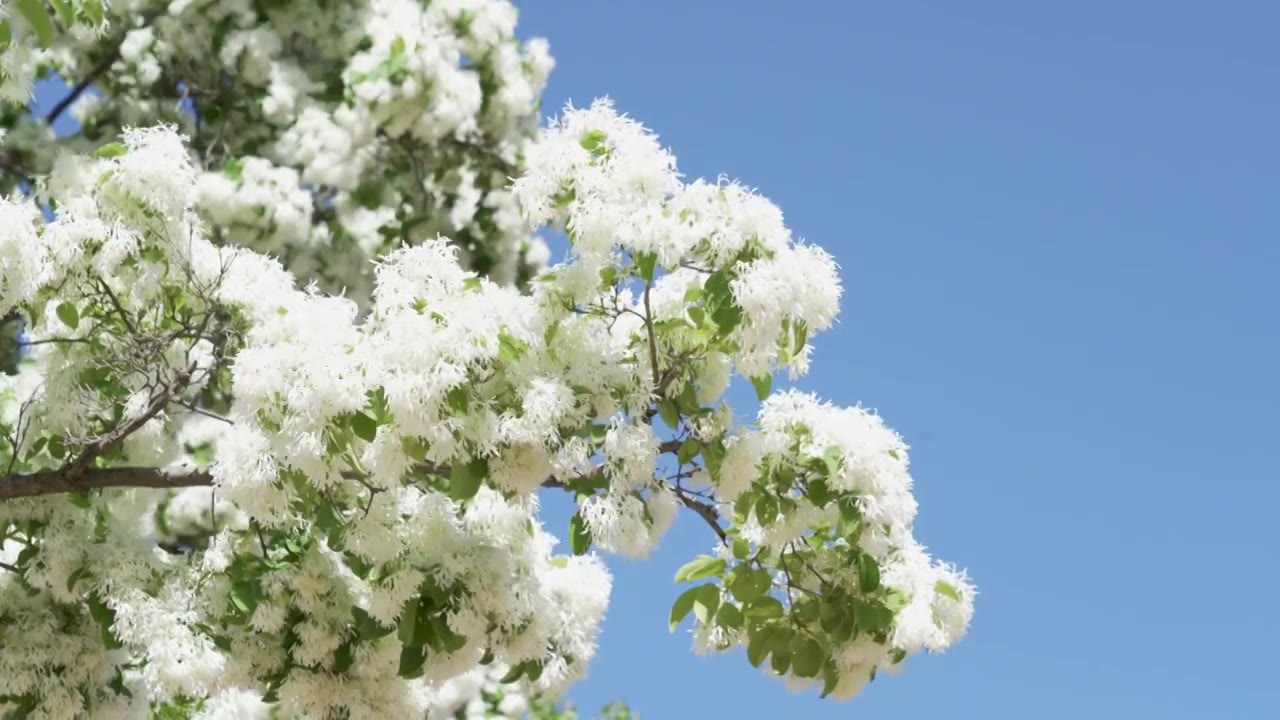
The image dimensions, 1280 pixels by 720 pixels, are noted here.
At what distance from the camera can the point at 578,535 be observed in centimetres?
697

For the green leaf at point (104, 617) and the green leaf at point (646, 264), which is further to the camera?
the green leaf at point (104, 617)

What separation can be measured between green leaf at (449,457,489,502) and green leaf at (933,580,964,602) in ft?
7.29

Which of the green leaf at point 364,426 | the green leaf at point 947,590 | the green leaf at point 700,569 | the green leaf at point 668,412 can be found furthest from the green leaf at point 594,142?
the green leaf at point 947,590

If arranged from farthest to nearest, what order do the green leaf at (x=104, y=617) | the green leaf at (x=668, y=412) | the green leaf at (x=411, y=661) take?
the green leaf at (x=104, y=617)
the green leaf at (x=411, y=661)
the green leaf at (x=668, y=412)

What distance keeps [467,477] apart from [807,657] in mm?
1879

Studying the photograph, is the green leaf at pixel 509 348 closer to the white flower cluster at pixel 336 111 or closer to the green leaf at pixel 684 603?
the green leaf at pixel 684 603

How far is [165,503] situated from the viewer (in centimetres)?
1118

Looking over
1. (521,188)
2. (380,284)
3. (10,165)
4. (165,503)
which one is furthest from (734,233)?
(10,165)

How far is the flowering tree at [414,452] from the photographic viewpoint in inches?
268

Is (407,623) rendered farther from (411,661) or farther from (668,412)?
(668,412)

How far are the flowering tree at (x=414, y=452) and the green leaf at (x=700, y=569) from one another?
0.04ft

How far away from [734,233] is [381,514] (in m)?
2.01

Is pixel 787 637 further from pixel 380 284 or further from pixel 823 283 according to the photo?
pixel 380 284

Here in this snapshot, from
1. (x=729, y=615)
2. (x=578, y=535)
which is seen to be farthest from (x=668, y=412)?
(x=729, y=615)
